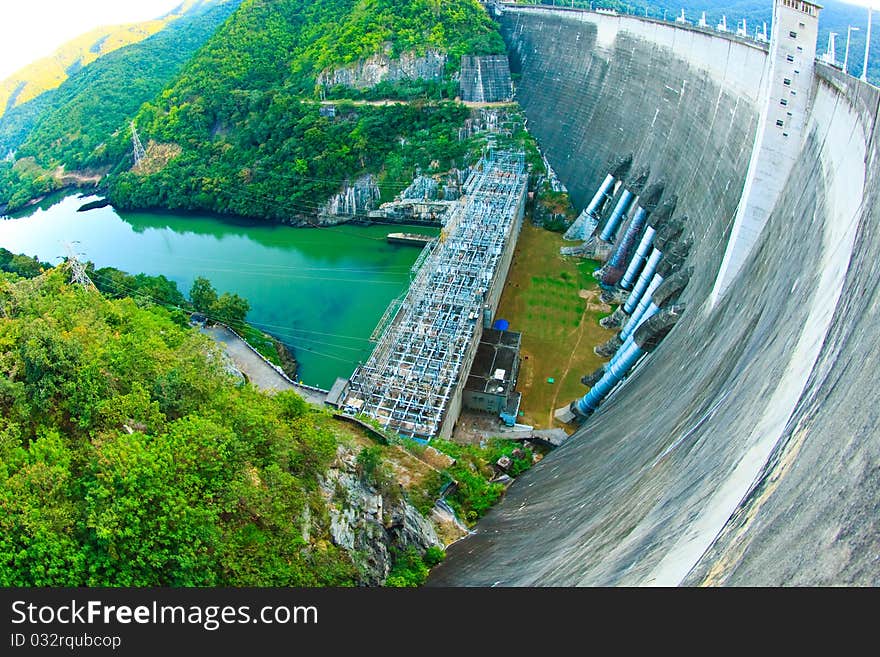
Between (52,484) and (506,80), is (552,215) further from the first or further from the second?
(52,484)

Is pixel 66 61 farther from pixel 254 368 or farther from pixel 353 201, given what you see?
pixel 254 368

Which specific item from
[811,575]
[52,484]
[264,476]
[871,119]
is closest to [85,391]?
[52,484]

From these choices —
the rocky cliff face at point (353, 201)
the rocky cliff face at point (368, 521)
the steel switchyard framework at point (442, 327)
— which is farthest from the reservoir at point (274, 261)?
the rocky cliff face at point (368, 521)

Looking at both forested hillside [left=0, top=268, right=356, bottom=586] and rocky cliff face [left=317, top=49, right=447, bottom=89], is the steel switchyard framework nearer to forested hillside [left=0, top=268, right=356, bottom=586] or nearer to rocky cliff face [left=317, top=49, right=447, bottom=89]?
forested hillside [left=0, top=268, right=356, bottom=586]

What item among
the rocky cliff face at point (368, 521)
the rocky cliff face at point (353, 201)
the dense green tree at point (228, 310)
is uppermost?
the rocky cliff face at point (353, 201)

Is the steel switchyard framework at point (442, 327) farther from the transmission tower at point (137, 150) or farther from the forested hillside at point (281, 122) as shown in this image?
the transmission tower at point (137, 150)

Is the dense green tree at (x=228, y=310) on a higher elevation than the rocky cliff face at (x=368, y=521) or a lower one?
lower
